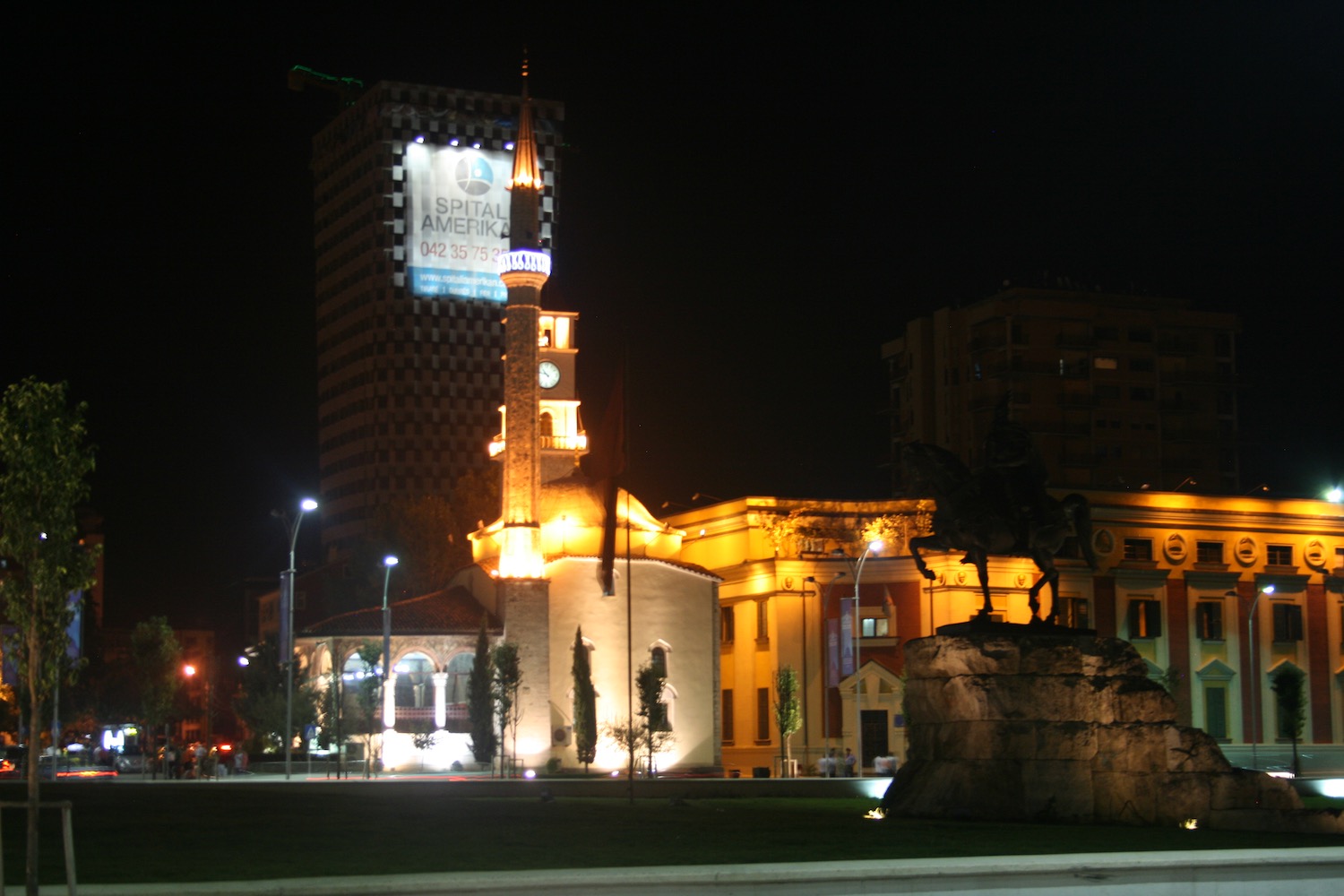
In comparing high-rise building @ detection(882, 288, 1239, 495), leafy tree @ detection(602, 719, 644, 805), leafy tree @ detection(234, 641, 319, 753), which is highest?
high-rise building @ detection(882, 288, 1239, 495)

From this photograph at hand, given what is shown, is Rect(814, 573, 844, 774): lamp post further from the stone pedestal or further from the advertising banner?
the advertising banner

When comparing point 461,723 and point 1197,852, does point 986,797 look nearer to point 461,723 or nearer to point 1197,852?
point 1197,852

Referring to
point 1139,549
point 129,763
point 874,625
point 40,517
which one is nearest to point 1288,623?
point 1139,549

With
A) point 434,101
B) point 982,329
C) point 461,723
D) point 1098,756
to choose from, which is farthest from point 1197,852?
point 434,101

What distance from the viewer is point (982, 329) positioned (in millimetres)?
99562

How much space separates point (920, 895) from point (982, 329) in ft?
280

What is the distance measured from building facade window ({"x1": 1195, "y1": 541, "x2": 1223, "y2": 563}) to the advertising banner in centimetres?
7354

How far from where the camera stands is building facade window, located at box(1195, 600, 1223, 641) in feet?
246

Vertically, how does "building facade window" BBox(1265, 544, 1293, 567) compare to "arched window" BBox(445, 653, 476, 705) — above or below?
above

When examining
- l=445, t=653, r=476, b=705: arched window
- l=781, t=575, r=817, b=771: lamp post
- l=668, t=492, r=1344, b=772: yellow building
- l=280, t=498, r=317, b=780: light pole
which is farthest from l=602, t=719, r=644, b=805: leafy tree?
l=280, t=498, r=317, b=780: light pole

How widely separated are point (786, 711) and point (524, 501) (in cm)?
1382

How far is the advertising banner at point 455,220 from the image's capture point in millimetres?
137725

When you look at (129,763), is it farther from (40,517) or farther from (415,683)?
(40,517)

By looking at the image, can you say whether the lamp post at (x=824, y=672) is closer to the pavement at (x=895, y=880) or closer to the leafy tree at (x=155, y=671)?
the leafy tree at (x=155, y=671)
